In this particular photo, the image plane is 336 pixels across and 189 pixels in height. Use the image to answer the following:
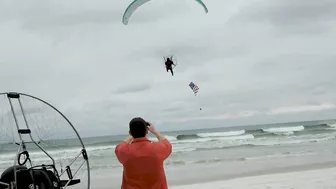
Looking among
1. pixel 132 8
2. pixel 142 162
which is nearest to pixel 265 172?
pixel 132 8

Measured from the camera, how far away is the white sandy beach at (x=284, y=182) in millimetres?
9438

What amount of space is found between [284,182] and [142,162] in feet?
24.2

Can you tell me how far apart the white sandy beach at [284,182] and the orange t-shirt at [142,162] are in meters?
6.53

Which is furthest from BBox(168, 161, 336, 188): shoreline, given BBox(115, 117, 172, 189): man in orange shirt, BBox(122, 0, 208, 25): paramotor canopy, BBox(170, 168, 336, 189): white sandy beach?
BBox(115, 117, 172, 189): man in orange shirt

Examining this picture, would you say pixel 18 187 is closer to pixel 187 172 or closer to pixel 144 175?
pixel 144 175

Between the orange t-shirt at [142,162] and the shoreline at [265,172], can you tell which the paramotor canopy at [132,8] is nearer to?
the shoreline at [265,172]

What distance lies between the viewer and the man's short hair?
322cm

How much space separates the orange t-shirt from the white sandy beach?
21.4 feet

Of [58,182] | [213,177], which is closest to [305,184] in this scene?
[213,177]

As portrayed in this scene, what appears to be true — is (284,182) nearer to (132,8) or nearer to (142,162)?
(132,8)

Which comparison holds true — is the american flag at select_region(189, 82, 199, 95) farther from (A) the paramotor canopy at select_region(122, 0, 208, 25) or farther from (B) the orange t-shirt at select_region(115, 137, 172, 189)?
(B) the orange t-shirt at select_region(115, 137, 172, 189)

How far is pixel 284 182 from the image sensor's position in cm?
998

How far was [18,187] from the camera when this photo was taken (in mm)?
4859

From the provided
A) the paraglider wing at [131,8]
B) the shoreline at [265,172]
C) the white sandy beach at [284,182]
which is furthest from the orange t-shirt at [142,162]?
the shoreline at [265,172]
